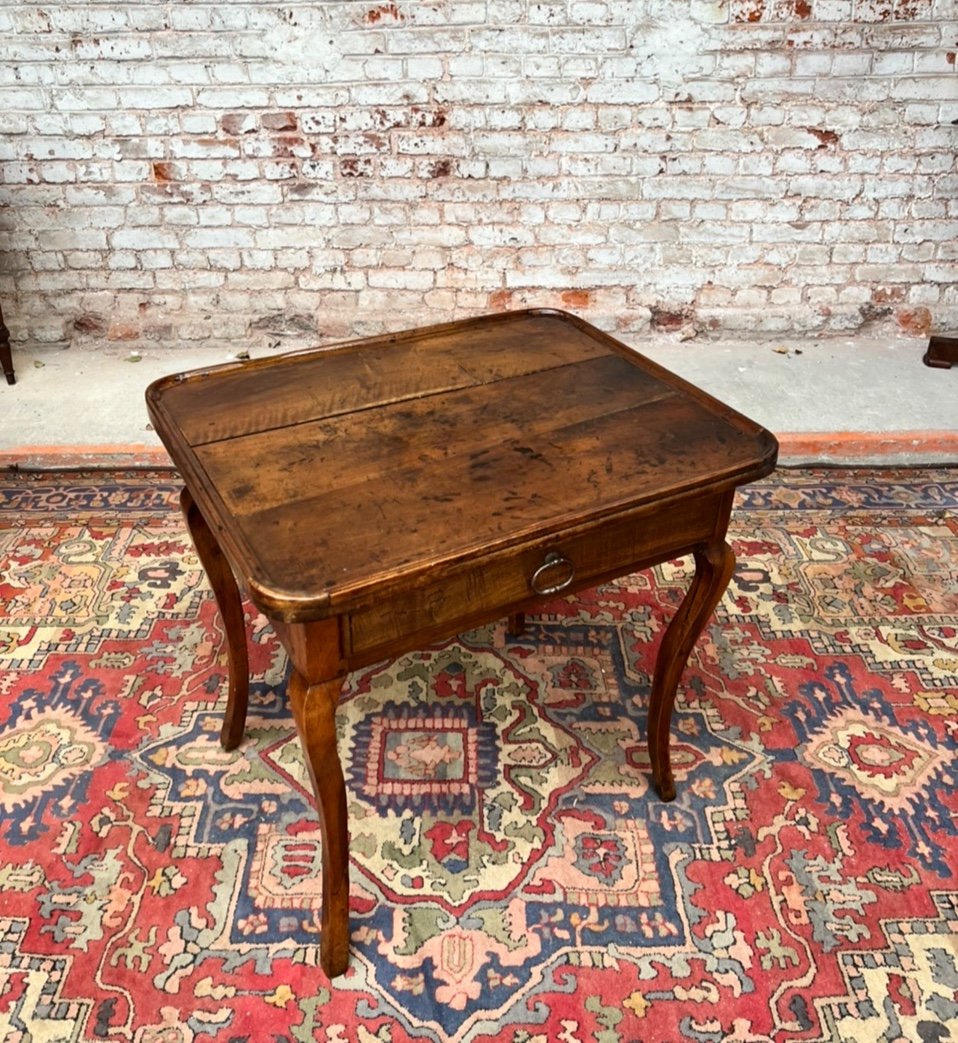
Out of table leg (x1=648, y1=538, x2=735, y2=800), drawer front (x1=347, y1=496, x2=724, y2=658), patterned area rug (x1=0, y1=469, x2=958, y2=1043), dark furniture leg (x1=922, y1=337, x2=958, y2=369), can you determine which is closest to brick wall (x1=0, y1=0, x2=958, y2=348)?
dark furniture leg (x1=922, y1=337, x2=958, y2=369)

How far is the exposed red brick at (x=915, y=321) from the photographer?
3.98 metres

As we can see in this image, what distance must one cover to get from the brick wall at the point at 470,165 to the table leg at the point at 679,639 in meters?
2.37

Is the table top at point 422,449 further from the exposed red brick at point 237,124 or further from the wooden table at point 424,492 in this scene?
the exposed red brick at point 237,124

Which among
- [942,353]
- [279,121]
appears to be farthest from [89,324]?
[942,353]

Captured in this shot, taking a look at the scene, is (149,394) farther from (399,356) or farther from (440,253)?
(440,253)

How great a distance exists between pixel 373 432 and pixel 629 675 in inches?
40.8

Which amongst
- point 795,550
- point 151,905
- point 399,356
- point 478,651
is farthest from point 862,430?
point 151,905

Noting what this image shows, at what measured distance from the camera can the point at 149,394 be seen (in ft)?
6.11

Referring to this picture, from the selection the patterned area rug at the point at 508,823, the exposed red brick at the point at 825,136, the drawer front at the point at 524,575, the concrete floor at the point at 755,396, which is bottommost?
the patterned area rug at the point at 508,823

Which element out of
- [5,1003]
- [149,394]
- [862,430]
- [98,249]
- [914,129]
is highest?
[914,129]

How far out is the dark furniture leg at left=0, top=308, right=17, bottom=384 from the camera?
355cm

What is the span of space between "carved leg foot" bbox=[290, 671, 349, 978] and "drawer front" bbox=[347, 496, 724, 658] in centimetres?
10

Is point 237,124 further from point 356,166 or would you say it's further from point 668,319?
point 668,319

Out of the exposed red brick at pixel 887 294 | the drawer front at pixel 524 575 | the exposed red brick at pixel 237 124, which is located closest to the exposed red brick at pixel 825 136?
the exposed red brick at pixel 887 294
